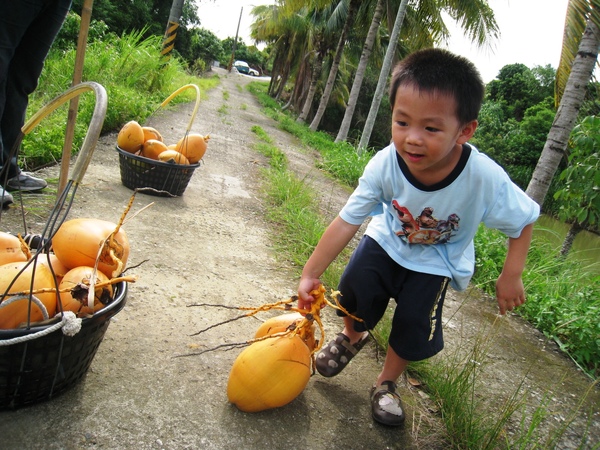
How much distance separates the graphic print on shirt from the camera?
1723 mm

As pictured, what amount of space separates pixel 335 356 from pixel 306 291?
1.10 ft

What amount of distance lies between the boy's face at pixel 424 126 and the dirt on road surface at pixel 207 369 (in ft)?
2.96

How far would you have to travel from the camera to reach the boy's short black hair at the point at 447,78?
1.52 meters

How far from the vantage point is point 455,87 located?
153 centimetres

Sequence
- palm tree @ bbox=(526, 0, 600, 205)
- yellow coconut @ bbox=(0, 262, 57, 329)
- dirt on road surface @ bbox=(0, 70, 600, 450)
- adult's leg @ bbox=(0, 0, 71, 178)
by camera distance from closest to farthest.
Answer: yellow coconut @ bbox=(0, 262, 57, 329)
dirt on road surface @ bbox=(0, 70, 600, 450)
adult's leg @ bbox=(0, 0, 71, 178)
palm tree @ bbox=(526, 0, 600, 205)

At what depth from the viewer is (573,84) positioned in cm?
424

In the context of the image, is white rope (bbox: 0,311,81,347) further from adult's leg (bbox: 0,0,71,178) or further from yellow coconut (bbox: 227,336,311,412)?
adult's leg (bbox: 0,0,71,178)

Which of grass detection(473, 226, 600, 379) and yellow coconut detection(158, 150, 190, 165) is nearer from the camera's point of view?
grass detection(473, 226, 600, 379)

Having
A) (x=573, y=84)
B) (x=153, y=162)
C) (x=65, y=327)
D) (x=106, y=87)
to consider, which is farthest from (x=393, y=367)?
(x=106, y=87)

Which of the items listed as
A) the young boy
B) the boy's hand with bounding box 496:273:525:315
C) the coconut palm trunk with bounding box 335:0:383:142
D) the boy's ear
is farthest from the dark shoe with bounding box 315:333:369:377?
the coconut palm trunk with bounding box 335:0:383:142

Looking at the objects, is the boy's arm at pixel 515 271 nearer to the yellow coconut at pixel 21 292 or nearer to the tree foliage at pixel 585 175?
the yellow coconut at pixel 21 292

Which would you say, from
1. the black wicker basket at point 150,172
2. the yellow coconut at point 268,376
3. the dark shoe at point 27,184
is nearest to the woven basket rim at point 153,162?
the black wicker basket at point 150,172

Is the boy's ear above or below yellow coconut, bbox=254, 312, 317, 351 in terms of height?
above

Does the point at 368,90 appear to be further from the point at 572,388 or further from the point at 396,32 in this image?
the point at 572,388
